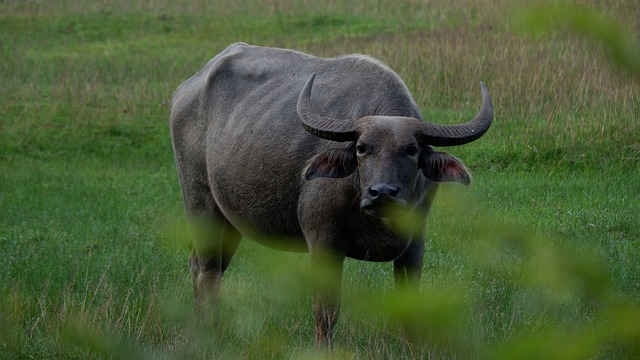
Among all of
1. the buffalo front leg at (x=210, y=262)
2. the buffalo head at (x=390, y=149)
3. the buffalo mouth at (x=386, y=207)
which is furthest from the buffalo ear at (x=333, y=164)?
the buffalo front leg at (x=210, y=262)

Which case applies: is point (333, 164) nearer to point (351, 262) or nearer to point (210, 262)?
point (210, 262)

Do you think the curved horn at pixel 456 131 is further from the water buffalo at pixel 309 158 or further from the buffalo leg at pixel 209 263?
the buffalo leg at pixel 209 263

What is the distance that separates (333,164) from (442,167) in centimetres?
57

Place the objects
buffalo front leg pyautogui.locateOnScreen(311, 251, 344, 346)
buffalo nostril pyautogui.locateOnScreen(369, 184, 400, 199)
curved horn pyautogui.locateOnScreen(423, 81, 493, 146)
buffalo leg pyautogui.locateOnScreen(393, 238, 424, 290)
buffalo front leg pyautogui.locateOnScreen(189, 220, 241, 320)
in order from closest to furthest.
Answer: buffalo nostril pyautogui.locateOnScreen(369, 184, 400, 199) → buffalo front leg pyautogui.locateOnScreen(311, 251, 344, 346) → curved horn pyautogui.locateOnScreen(423, 81, 493, 146) → buffalo leg pyautogui.locateOnScreen(393, 238, 424, 290) → buffalo front leg pyautogui.locateOnScreen(189, 220, 241, 320)

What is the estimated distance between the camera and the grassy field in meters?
1.68

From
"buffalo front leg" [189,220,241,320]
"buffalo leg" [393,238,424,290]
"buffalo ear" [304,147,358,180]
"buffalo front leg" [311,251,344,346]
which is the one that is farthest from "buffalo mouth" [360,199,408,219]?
"buffalo front leg" [189,220,241,320]

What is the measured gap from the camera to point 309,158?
5.81 meters

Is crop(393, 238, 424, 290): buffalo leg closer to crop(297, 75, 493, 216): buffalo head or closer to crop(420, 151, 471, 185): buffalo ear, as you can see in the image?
crop(297, 75, 493, 216): buffalo head

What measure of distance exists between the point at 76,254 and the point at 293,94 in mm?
2795

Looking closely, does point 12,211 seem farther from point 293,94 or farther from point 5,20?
point 5,20

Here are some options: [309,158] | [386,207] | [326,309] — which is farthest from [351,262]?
[386,207]

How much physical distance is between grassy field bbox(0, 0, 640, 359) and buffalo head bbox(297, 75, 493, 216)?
0.95 ft

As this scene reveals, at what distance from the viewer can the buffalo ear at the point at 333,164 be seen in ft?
17.3

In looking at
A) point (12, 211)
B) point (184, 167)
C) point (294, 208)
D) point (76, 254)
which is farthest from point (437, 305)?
point (12, 211)
